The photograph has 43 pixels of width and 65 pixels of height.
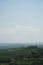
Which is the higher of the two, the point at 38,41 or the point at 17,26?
the point at 17,26

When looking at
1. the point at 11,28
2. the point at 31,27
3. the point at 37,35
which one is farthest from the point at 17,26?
the point at 37,35

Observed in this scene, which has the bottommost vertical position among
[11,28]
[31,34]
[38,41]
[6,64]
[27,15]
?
[6,64]

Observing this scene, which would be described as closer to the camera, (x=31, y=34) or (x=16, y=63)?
(x=16, y=63)

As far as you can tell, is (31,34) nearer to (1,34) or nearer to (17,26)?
(17,26)

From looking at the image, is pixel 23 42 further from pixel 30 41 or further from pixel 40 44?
pixel 40 44

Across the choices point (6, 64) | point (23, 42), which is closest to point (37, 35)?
point (23, 42)

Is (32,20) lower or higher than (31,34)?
higher
